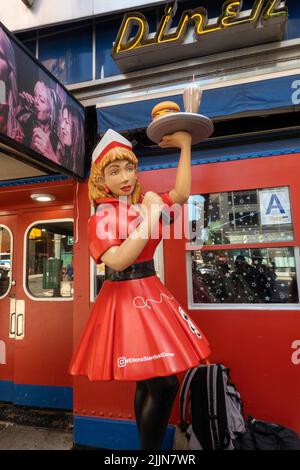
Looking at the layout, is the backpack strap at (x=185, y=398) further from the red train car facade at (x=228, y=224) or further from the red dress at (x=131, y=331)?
the red dress at (x=131, y=331)

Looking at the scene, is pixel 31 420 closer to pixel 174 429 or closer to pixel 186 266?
pixel 174 429

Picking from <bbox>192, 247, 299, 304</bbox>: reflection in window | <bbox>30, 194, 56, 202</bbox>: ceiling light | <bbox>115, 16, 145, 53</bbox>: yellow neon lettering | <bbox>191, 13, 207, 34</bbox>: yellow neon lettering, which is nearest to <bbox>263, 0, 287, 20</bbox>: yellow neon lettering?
<bbox>191, 13, 207, 34</bbox>: yellow neon lettering

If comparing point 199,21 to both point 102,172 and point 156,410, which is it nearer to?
point 102,172

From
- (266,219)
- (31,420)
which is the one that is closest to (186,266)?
(266,219)

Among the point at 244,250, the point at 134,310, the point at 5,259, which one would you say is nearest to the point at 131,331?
the point at 134,310

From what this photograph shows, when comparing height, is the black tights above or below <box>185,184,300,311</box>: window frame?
below

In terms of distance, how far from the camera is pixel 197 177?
2.54 metres

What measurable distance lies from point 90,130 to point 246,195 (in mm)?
1647

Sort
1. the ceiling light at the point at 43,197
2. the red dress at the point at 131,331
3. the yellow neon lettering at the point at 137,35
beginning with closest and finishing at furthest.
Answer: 1. the red dress at the point at 131,331
2. the yellow neon lettering at the point at 137,35
3. the ceiling light at the point at 43,197


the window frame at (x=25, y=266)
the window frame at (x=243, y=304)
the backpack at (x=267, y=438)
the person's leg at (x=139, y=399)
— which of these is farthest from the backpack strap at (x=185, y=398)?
the window frame at (x=25, y=266)

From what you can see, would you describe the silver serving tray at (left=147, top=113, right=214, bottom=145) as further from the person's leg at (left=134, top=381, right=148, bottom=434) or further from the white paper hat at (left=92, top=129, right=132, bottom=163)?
the person's leg at (left=134, top=381, right=148, bottom=434)

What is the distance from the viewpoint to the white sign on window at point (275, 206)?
2377 millimetres

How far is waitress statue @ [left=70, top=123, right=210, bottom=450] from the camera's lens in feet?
4.52

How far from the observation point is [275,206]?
240cm
